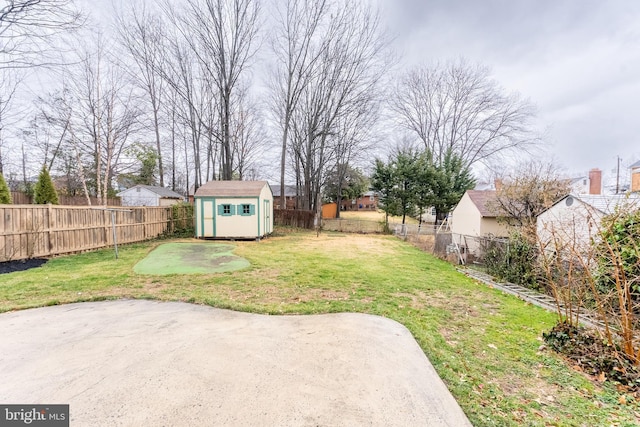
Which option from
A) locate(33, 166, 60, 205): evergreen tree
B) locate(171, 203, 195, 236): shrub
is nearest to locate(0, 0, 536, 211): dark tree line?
locate(33, 166, 60, 205): evergreen tree

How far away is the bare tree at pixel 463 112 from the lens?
23.2 m

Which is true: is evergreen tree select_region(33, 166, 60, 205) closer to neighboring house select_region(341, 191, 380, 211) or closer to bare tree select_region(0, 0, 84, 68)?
bare tree select_region(0, 0, 84, 68)

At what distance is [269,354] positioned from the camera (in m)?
2.74

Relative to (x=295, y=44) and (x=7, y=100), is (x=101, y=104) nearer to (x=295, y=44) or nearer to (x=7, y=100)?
(x=7, y=100)

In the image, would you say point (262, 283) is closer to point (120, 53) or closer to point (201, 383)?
point (201, 383)

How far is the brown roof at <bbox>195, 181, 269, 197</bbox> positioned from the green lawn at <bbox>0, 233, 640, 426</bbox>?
5.20 meters

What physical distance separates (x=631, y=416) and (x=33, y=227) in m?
12.1

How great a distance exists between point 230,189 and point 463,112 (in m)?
22.4

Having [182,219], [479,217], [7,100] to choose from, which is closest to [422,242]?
[479,217]

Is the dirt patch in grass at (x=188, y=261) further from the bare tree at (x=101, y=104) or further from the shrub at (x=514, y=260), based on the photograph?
the bare tree at (x=101, y=104)

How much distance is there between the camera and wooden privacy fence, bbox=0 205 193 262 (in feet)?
→ 23.0

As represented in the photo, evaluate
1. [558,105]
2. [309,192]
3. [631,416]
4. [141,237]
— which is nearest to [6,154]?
[141,237]

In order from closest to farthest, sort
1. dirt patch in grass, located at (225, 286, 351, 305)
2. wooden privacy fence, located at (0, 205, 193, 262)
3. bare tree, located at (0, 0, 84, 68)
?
dirt patch in grass, located at (225, 286, 351, 305), bare tree, located at (0, 0, 84, 68), wooden privacy fence, located at (0, 205, 193, 262)

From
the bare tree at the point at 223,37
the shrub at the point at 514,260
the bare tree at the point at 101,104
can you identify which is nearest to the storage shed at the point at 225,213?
the bare tree at the point at 223,37
